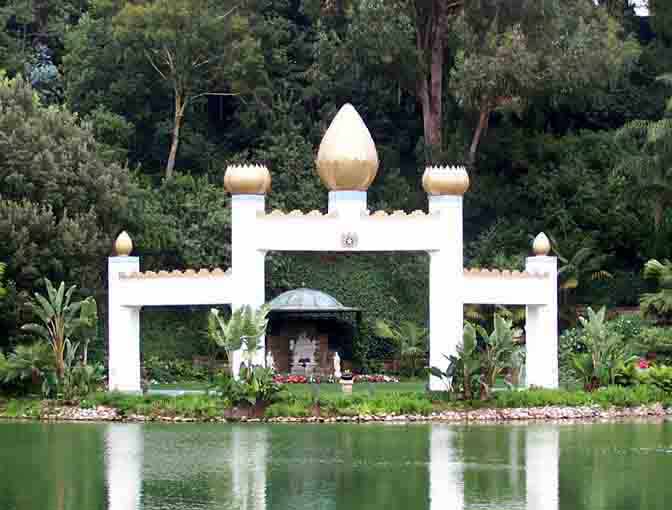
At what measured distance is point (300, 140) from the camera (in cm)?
5016

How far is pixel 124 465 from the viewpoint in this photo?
2683cm

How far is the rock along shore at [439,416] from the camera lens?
33625 millimetres

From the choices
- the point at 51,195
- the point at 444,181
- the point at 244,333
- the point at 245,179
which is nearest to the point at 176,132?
the point at 51,195

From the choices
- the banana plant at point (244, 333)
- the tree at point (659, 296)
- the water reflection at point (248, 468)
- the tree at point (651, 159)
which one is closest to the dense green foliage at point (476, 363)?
the banana plant at point (244, 333)

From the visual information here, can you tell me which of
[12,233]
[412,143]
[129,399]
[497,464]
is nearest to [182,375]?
[12,233]

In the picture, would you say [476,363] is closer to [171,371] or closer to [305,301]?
[305,301]

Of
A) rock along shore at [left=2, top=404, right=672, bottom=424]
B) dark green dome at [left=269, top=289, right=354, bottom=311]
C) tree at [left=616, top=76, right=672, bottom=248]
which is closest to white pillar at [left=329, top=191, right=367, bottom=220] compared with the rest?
rock along shore at [left=2, top=404, right=672, bottom=424]

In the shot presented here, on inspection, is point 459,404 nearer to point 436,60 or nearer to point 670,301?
point 670,301

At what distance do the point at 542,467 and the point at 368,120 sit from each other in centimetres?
2716

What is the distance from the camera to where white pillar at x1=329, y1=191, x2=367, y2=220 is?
1395 inches

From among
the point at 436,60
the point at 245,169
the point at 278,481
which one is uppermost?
the point at 436,60

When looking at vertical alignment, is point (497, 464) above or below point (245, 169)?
below

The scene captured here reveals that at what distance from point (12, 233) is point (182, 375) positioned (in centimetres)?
652

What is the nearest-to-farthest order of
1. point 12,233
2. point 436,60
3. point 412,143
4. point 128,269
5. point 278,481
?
point 278,481
point 128,269
point 12,233
point 436,60
point 412,143
